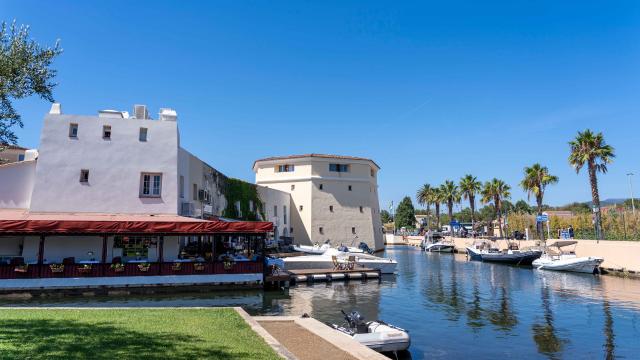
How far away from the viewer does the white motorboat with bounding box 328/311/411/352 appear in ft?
45.1

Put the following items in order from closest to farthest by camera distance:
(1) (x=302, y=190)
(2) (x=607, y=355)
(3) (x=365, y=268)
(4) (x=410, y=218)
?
(2) (x=607, y=355)
(3) (x=365, y=268)
(1) (x=302, y=190)
(4) (x=410, y=218)

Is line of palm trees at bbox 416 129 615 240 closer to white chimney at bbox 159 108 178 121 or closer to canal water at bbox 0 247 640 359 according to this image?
canal water at bbox 0 247 640 359

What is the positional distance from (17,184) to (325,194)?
128 ft

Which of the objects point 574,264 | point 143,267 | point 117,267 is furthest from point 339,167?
point 117,267

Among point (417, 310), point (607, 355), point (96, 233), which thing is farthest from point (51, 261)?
point (607, 355)

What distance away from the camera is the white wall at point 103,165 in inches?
1040

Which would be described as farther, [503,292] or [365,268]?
[365,268]

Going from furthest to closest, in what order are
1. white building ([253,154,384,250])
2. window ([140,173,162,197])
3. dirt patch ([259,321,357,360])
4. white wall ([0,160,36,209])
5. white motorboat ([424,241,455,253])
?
white motorboat ([424,241,455,253])
white building ([253,154,384,250])
window ([140,173,162,197])
white wall ([0,160,36,209])
dirt patch ([259,321,357,360])

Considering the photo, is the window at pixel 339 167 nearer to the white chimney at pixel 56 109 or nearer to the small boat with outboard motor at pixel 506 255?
the small boat with outboard motor at pixel 506 255

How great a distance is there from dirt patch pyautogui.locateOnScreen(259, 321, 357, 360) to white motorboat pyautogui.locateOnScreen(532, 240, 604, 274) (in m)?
36.3

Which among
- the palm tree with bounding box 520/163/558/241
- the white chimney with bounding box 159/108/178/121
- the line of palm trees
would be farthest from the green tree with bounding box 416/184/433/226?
the white chimney with bounding box 159/108/178/121

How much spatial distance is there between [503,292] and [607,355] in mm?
14049

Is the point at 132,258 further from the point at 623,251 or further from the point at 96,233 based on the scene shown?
the point at 623,251

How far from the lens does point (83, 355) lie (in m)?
8.29
